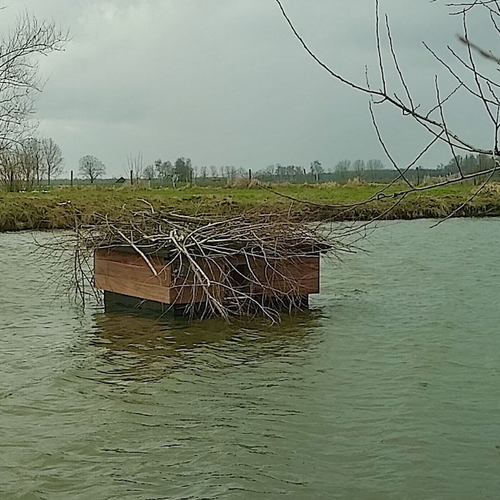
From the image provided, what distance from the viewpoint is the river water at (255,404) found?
4574 mm

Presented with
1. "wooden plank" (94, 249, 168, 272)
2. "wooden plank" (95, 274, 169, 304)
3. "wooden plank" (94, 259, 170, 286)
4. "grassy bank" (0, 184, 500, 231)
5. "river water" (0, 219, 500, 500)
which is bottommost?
"river water" (0, 219, 500, 500)

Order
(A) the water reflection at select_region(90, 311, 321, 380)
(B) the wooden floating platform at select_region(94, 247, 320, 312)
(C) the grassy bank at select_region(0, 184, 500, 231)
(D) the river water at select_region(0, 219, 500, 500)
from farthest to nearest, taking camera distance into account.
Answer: (C) the grassy bank at select_region(0, 184, 500, 231), (B) the wooden floating platform at select_region(94, 247, 320, 312), (A) the water reflection at select_region(90, 311, 321, 380), (D) the river water at select_region(0, 219, 500, 500)

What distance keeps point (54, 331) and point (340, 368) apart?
127 inches

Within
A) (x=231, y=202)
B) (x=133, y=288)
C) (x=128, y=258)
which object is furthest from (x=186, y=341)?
(x=231, y=202)

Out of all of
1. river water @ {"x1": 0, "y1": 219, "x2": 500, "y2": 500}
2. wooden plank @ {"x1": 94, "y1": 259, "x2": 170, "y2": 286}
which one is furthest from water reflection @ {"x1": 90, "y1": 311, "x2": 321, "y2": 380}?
wooden plank @ {"x1": 94, "y1": 259, "x2": 170, "y2": 286}

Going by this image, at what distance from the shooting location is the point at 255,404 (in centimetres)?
593

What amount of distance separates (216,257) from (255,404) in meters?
3.35

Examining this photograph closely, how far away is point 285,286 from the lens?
9617 millimetres

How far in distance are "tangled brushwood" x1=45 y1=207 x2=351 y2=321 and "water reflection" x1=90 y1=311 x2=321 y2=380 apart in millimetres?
229

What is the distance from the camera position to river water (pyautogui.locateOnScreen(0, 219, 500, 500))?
4.57m

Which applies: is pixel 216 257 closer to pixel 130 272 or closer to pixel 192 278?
pixel 192 278

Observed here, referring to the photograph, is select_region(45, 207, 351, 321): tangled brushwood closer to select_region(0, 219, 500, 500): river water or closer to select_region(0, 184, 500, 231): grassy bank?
select_region(0, 219, 500, 500): river water

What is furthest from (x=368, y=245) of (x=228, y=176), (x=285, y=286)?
(x=228, y=176)

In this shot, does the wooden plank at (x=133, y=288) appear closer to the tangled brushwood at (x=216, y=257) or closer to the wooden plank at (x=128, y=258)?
the tangled brushwood at (x=216, y=257)
